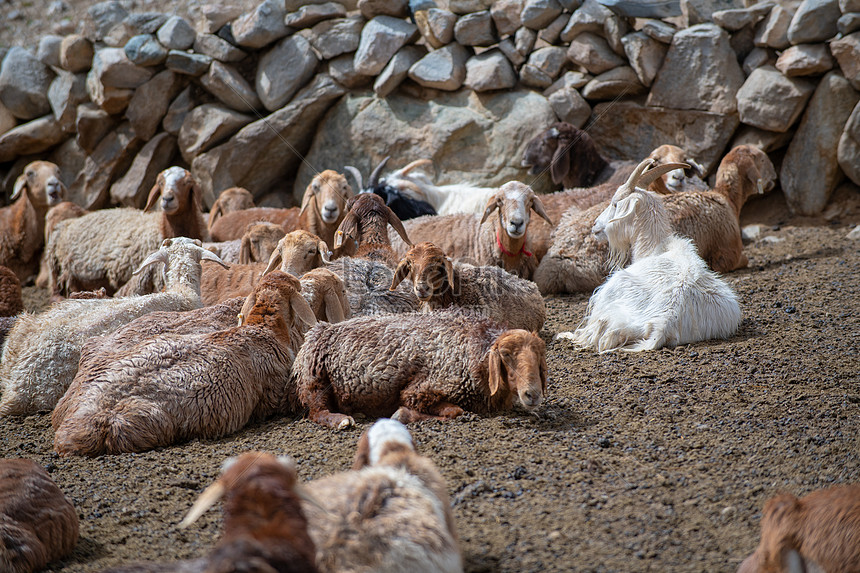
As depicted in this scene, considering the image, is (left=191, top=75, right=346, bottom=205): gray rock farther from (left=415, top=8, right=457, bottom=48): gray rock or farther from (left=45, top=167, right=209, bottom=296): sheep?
(left=45, top=167, right=209, bottom=296): sheep

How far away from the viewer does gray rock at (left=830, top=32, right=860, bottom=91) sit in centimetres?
973

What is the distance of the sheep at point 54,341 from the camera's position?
6211 mm

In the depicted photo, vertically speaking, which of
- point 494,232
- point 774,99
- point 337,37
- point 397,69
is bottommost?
point 494,232

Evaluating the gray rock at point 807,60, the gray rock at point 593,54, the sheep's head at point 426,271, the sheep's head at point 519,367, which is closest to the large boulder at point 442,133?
the gray rock at point 593,54

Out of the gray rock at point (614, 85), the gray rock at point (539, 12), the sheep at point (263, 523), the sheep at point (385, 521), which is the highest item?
the sheep at point (263, 523)

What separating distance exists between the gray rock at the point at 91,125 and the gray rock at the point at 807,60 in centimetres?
985

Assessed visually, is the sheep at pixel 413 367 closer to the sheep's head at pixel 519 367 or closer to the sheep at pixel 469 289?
the sheep's head at pixel 519 367

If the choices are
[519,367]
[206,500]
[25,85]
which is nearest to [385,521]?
[206,500]

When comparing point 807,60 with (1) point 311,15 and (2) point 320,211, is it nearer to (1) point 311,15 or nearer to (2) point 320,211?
(2) point 320,211

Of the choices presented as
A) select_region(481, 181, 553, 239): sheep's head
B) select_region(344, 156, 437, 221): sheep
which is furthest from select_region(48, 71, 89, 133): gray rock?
select_region(481, 181, 553, 239): sheep's head

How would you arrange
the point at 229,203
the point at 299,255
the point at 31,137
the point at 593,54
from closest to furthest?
the point at 299,255, the point at 593,54, the point at 229,203, the point at 31,137

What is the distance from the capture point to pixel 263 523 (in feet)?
8.45

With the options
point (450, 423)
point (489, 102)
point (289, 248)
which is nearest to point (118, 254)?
point (289, 248)

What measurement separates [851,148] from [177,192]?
821 cm
